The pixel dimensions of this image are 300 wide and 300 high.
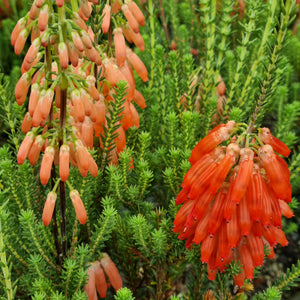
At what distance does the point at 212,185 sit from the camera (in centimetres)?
115

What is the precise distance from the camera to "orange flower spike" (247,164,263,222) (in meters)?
1.12

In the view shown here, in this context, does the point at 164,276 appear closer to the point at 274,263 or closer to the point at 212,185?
the point at 212,185

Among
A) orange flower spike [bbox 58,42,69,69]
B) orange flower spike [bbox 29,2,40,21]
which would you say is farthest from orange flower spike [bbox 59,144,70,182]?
orange flower spike [bbox 29,2,40,21]

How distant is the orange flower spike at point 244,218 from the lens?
1.16m

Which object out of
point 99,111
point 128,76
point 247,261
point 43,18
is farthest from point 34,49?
point 247,261

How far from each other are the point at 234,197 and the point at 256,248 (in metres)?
0.22

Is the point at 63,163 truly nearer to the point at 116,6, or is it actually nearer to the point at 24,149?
the point at 24,149

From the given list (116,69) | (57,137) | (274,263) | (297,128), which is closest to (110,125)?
(116,69)

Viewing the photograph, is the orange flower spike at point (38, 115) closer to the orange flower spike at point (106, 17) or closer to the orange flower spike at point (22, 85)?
the orange flower spike at point (22, 85)

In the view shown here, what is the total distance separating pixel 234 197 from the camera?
1104mm

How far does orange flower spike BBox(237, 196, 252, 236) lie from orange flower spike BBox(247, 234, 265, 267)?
0.26 feet

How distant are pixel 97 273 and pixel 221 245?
1.62 feet

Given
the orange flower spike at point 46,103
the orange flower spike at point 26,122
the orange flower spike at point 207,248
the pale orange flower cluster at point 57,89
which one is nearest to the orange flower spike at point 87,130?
the pale orange flower cluster at point 57,89

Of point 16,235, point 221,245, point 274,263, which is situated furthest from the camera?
point 274,263
